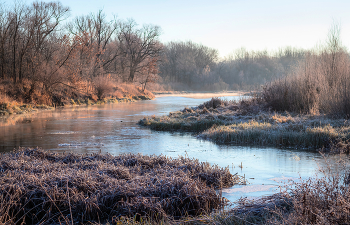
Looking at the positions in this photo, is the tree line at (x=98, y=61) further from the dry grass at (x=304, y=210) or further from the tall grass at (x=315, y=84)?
the dry grass at (x=304, y=210)

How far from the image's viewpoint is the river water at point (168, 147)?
7.91 meters

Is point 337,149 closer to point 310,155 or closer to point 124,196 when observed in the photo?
point 310,155

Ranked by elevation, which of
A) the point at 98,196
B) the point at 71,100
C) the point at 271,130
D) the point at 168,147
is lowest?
the point at 168,147

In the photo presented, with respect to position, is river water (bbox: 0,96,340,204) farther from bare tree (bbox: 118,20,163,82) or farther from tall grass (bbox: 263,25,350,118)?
bare tree (bbox: 118,20,163,82)

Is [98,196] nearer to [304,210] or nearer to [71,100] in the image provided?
[304,210]

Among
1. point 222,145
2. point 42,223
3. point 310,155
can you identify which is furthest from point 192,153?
point 42,223

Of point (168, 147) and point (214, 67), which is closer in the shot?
point (168, 147)

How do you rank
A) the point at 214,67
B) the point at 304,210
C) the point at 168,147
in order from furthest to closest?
the point at 214,67, the point at 168,147, the point at 304,210

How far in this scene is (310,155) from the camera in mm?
10594

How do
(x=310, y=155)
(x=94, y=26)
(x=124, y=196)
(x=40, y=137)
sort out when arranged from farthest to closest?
1. (x=94, y=26)
2. (x=40, y=137)
3. (x=310, y=155)
4. (x=124, y=196)

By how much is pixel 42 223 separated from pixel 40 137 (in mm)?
10550

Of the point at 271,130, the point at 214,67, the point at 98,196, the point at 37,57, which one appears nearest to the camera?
the point at 98,196

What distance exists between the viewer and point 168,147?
40.1 feet

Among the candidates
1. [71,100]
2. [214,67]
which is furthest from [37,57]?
[214,67]
